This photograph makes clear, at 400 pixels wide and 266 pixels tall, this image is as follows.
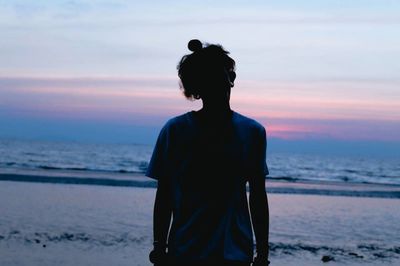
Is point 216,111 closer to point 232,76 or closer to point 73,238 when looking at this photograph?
point 232,76

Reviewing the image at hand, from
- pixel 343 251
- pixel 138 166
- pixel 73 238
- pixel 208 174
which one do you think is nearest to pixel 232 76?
pixel 208 174

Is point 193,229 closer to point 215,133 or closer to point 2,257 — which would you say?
point 215,133

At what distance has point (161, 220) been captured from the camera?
8.13ft

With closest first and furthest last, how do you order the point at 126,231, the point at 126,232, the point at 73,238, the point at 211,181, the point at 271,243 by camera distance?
the point at 211,181 < the point at 73,238 < the point at 271,243 < the point at 126,232 < the point at 126,231

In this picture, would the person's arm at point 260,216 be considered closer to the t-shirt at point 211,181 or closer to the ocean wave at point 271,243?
the t-shirt at point 211,181

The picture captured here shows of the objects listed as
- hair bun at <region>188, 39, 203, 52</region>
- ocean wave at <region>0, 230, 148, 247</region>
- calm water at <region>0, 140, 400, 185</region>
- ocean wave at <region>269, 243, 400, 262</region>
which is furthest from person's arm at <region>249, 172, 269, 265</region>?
calm water at <region>0, 140, 400, 185</region>

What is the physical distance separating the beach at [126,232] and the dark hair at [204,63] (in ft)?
20.9

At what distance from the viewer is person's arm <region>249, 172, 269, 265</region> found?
2.47m

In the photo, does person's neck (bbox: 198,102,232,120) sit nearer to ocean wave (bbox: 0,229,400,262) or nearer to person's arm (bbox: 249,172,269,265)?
person's arm (bbox: 249,172,269,265)

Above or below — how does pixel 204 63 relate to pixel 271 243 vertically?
above

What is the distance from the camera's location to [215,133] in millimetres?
2391

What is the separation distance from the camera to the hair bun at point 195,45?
2.42 metres

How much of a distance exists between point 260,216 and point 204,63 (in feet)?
2.12

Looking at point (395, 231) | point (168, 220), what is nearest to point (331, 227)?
point (395, 231)
